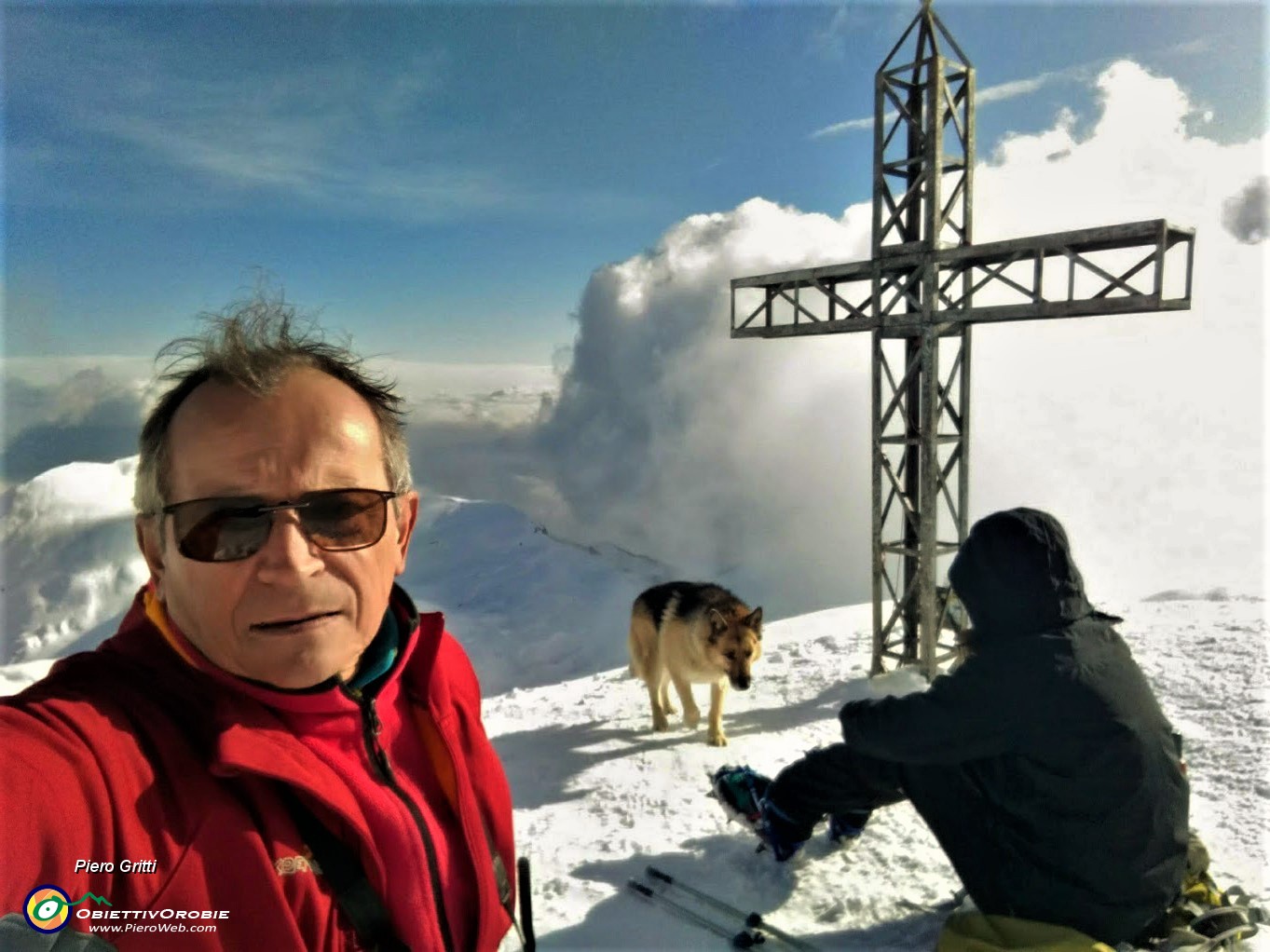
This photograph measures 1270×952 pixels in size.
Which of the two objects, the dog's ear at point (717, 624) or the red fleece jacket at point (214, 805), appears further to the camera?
the dog's ear at point (717, 624)

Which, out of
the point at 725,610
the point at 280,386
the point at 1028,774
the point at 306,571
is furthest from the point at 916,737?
A: the point at 725,610

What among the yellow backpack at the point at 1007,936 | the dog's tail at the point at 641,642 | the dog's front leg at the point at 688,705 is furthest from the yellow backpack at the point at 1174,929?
the dog's tail at the point at 641,642

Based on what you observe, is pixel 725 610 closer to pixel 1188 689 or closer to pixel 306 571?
pixel 1188 689

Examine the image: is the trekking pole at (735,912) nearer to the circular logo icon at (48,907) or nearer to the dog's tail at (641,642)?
the dog's tail at (641,642)

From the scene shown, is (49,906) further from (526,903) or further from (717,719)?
(717,719)

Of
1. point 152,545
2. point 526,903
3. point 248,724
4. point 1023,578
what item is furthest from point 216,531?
point 1023,578

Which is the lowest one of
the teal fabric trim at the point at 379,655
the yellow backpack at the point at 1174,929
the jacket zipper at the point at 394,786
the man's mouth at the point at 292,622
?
the yellow backpack at the point at 1174,929

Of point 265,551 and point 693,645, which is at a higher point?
point 265,551
